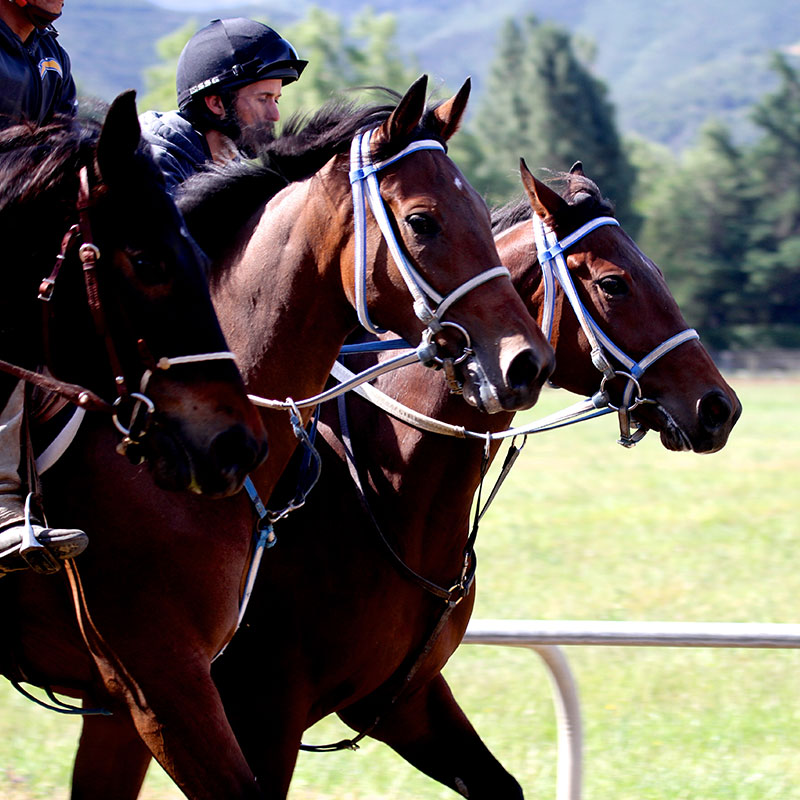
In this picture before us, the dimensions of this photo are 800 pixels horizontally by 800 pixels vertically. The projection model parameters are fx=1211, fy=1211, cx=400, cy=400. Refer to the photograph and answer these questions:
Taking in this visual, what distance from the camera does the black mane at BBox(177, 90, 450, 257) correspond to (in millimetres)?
3545

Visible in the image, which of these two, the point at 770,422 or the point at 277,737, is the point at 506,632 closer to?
the point at 277,737

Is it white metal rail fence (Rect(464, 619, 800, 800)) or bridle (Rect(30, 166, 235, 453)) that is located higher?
bridle (Rect(30, 166, 235, 453))

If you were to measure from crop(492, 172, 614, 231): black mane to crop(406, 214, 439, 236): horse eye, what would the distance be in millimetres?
1272

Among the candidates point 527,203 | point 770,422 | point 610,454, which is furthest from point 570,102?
point 527,203

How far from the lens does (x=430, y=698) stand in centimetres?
427

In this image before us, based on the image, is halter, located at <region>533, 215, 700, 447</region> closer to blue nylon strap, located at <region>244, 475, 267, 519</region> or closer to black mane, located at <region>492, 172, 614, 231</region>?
black mane, located at <region>492, 172, 614, 231</region>

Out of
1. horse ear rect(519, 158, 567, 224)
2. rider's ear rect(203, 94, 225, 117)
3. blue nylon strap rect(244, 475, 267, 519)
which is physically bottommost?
blue nylon strap rect(244, 475, 267, 519)

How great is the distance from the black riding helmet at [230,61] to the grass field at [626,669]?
117 inches

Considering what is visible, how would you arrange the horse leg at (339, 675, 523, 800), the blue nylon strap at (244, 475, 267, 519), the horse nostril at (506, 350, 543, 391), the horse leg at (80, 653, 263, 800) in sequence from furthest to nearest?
1. the horse leg at (339, 675, 523, 800)
2. the blue nylon strap at (244, 475, 267, 519)
3. the horse nostril at (506, 350, 543, 391)
4. the horse leg at (80, 653, 263, 800)

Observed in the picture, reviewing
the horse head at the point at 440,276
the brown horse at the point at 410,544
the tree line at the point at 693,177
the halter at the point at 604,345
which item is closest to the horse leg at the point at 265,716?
the brown horse at the point at 410,544

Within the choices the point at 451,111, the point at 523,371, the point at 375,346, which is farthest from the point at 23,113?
the point at 523,371

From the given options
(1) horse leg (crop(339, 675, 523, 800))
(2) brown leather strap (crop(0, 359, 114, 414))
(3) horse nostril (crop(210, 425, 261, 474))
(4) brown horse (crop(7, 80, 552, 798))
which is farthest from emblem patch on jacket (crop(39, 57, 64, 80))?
(1) horse leg (crop(339, 675, 523, 800))

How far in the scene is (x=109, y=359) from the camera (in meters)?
2.79

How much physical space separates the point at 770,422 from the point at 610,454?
7.31 metres
